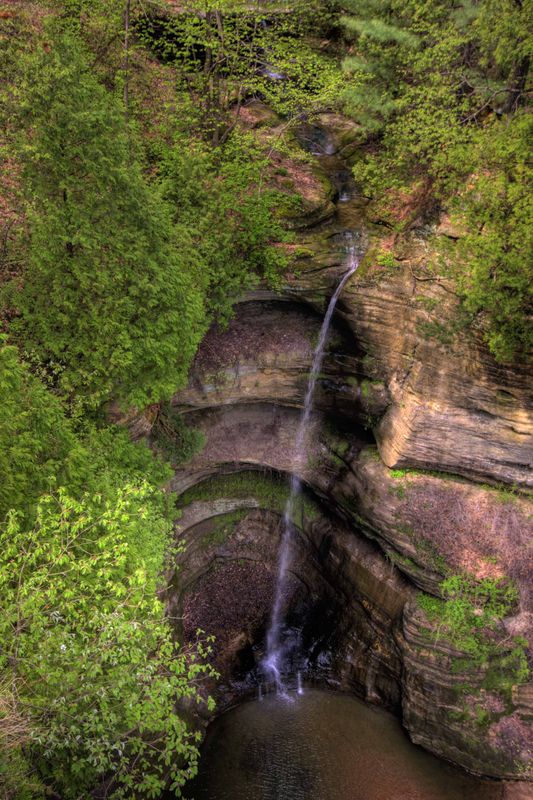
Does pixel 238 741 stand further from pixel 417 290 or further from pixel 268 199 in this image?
pixel 268 199

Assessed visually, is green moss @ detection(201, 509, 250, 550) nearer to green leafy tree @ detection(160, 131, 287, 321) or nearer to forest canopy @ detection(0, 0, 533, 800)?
forest canopy @ detection(0, 0, 533, 800)

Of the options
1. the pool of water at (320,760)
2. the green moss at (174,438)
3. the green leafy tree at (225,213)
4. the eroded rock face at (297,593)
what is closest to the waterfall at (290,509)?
the eroded rock face at (297,593)

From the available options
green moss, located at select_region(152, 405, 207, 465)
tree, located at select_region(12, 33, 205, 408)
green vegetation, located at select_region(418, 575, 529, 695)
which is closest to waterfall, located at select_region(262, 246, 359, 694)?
green moss, located at select_region(152, 405, 207, 465)

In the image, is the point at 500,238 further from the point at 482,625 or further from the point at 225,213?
the point at 482,625

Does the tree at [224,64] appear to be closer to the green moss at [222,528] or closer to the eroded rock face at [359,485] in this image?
the eroded rock face at [359,485]

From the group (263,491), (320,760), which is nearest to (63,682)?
(320,760)
